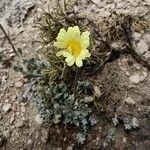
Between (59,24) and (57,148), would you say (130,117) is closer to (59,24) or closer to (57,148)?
(57,148)

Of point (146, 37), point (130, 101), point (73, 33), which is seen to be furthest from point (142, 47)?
point (73, 33)

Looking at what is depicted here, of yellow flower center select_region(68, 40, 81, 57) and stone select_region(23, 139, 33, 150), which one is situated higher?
yellow flower center select_region(68, 40, 81, 57)

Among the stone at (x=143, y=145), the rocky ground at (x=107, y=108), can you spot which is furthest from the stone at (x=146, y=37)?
the stone at (x=143, y=145)

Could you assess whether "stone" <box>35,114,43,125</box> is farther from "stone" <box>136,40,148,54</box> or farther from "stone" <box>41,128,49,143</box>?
"stone" <box>136,40,148,54</box>

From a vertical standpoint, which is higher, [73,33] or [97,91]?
[73,33]

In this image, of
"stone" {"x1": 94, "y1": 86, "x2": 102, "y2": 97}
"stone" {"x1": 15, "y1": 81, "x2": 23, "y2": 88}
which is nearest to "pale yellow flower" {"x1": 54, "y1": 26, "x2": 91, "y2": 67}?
"stone" {"x1": 94, "y1": 86, "x2": 102, "y2": 97}

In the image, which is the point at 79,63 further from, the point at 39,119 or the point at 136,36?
the point at 136,36

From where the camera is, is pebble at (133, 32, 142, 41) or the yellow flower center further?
pebble at (133, 32, 142, 41)
